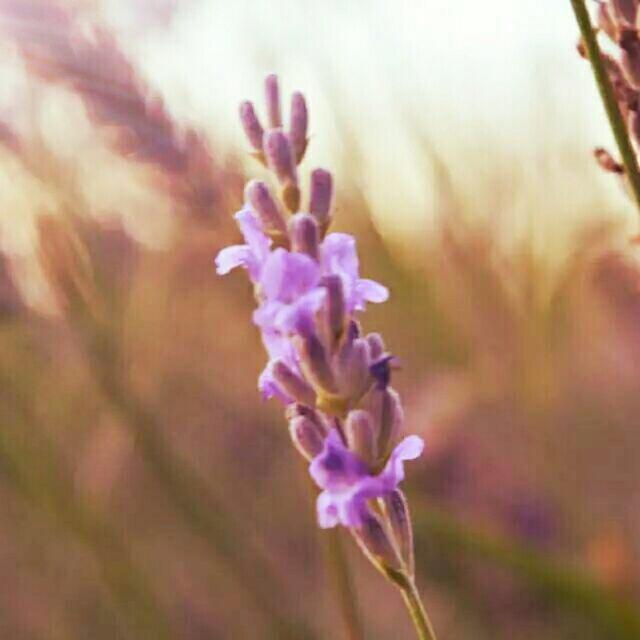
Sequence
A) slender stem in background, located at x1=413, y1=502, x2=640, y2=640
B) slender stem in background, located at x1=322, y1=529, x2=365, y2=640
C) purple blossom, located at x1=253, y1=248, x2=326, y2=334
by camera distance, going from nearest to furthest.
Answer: purple blossom, located at x1=253, y1=248, x2=326, y2=334 → slender stem in background, located at x1=322, y1=529, x2=365, y2=640 → slender stem in background, located at x1=413, y1=502, x2=640, y2=640

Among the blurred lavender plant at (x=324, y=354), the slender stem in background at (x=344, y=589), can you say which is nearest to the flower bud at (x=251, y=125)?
the blurred lavender plant at (x=324, y=354)

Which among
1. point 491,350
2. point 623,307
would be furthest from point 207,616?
point 623,307

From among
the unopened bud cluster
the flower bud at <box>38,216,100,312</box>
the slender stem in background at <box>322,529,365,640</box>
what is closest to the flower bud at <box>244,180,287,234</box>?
the unopened bud cluster

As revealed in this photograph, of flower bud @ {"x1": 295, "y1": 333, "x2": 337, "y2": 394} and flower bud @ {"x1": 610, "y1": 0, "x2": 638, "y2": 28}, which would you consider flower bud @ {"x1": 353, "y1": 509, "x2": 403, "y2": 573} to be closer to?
flower bud @ {"x1": 295, "y1": 333, "x2": 337, "y2": 394}

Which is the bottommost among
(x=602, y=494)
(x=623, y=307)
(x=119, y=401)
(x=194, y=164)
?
(x=602, y=494)

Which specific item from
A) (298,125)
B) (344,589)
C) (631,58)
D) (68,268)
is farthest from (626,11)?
(68,268)

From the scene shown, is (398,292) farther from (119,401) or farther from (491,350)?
(119,401)
